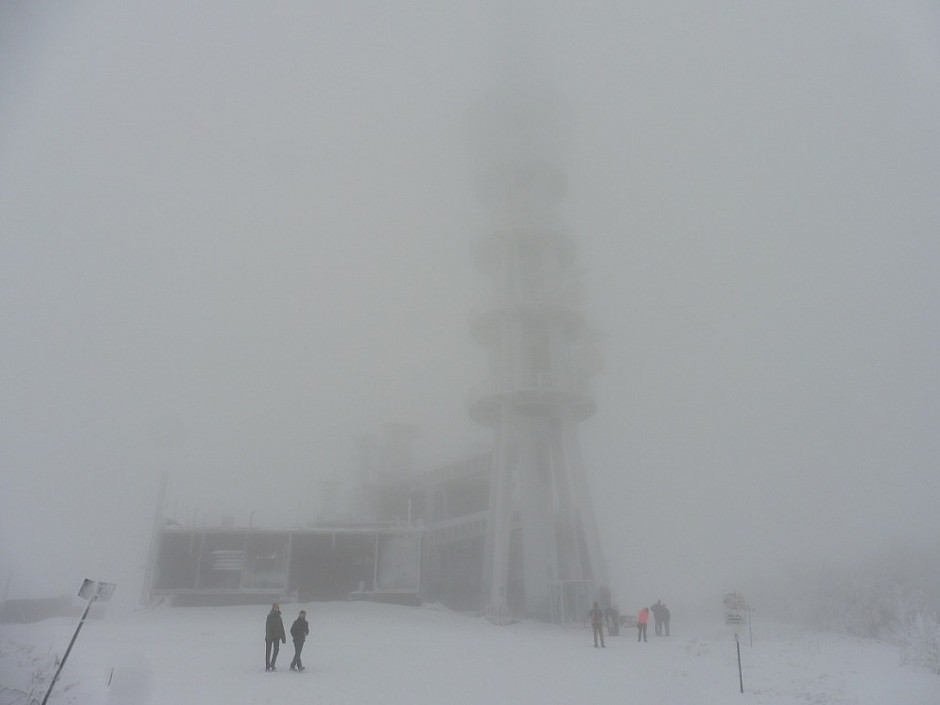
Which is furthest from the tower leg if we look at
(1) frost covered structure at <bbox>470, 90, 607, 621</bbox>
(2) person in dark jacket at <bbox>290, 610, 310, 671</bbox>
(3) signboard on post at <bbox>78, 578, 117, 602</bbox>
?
(3) signboard on post at <bbox>78, 578, 117, 602</bbox>

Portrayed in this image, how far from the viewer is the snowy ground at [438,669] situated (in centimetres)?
1320

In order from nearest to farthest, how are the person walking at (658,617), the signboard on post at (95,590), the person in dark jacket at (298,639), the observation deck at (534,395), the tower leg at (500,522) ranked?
the signboard on post at (95,590) < the person in dark jacket at (298,639) < the person walking at (658,617) < the tower leg at (500,522) < the observation deck at (534,395)

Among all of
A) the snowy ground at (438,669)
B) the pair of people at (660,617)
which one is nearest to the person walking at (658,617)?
the pair of people at (660,617)

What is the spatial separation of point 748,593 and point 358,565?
108 ft

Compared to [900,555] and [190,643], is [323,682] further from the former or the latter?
[900,555]

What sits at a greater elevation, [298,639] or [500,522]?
[500,522]

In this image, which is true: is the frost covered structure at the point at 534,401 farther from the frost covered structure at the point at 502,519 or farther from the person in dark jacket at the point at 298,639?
the person in dark jacket at the point at 298,639

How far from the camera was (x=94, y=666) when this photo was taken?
611 inches

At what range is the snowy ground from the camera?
13195 millimetres

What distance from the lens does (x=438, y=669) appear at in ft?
54.1

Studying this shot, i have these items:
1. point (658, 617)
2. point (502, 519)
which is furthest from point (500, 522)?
point (658, 617)

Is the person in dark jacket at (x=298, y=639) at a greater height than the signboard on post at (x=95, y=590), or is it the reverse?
the signboard on post at (x=95, y=590)

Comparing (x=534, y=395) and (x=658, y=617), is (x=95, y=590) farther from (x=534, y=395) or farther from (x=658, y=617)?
(x=534, y=395)

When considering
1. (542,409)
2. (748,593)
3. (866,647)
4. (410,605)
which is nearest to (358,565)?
(410,605)
